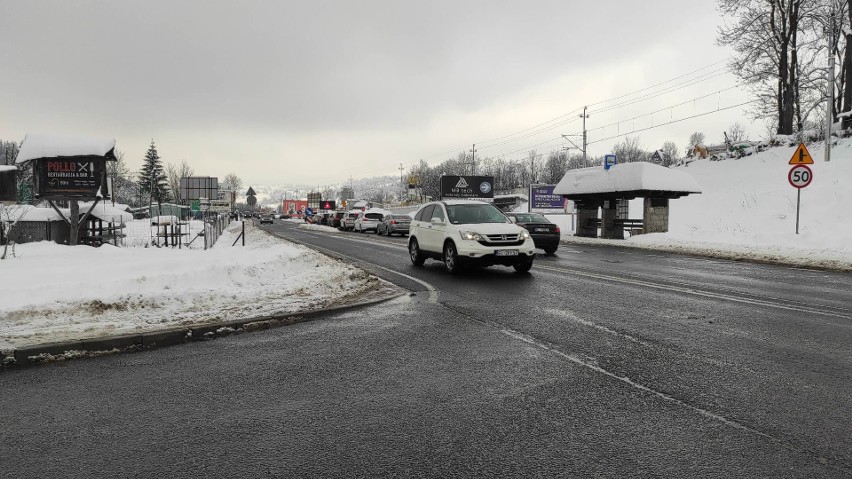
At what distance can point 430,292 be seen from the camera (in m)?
9.48

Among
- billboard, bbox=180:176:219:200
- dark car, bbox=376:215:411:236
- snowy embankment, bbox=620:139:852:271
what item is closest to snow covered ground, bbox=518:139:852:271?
snowy embankment, bbox=620:139:852:271

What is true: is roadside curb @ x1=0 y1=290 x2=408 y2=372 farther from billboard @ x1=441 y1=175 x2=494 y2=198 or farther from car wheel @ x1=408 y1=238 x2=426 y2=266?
billboard @ x1=441 y1=175 x2=494 y2=198

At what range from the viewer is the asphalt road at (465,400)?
2938 millimetres

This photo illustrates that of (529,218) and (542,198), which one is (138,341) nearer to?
(529,218)

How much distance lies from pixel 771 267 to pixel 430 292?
9.96m

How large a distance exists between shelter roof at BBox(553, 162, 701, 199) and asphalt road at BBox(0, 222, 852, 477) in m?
17.9

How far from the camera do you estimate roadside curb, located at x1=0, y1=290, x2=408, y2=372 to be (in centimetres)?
519

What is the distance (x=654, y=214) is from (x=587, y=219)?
4295 mm

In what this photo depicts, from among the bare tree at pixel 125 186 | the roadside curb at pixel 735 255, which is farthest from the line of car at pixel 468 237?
the bare tree at pixel 125 186

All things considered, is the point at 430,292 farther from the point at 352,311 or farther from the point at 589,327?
the point at 589,327

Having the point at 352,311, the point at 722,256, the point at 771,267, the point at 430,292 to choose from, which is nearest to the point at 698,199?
the point at 722,256

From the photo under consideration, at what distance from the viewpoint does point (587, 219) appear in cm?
2884

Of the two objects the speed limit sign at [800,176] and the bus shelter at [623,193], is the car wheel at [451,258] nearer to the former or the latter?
the speed limit sign at [800,176]

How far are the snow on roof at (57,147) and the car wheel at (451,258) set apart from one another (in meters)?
18.1
